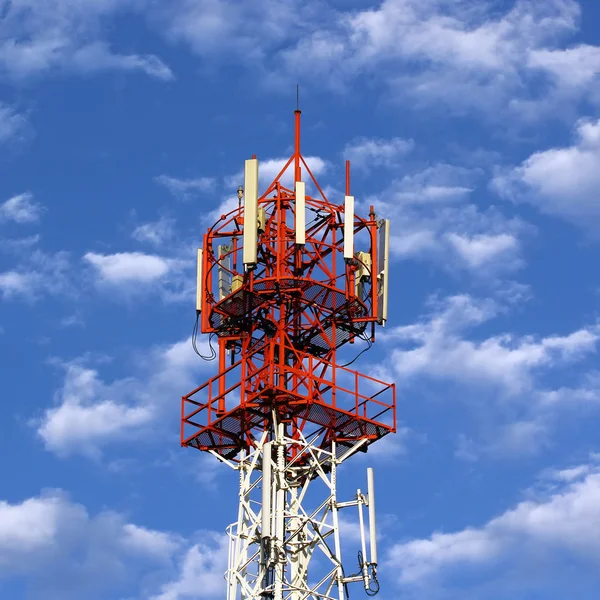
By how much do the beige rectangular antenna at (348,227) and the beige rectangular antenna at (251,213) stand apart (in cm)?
420

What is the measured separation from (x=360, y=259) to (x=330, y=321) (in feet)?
10.6

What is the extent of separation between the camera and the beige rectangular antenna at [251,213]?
347 feet

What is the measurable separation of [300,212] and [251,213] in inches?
89.9

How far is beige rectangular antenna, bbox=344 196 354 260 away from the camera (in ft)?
352

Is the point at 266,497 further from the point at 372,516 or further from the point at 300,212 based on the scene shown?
the point at 300,212

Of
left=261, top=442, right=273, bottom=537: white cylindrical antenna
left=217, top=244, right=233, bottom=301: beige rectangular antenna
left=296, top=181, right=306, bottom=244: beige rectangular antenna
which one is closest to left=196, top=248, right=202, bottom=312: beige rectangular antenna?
left=217, top=244, right=233, bottom=301: beige rectangular antenna

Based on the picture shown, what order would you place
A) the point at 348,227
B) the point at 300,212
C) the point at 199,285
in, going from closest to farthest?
1. the point at 300,212
2. the point at 348,227
3. the point at 199,285

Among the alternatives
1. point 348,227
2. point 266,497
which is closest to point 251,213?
point 348,227

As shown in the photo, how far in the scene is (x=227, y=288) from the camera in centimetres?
11112

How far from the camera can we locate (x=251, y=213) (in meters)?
107

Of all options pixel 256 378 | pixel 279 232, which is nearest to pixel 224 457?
pixel 256 378

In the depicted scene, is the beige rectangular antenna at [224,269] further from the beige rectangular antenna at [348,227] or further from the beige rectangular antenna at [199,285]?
the beige rectangular antenna at [348,227]

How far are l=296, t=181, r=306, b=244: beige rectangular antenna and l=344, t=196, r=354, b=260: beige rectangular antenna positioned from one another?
2.11 metres

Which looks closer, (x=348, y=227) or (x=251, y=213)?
(x=251, y=213)
